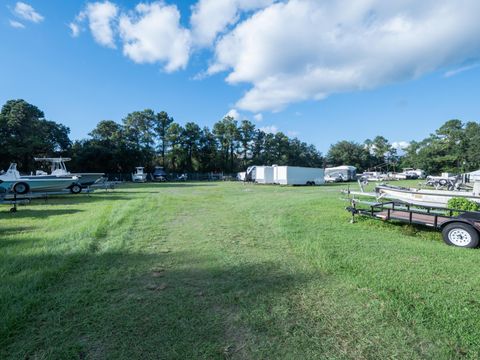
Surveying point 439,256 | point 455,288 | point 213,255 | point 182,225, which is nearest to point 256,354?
point 213,255

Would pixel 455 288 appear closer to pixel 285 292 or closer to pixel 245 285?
pixel 285 292

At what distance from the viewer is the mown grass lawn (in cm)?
229

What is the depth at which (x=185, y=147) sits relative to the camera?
177 ft

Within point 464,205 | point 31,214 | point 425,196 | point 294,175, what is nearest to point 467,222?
point 464,205

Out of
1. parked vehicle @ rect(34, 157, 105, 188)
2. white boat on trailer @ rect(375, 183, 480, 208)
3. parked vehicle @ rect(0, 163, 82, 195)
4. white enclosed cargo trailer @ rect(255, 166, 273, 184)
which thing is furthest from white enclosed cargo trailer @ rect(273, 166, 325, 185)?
parked vehicle @ rect(0, 163, 82, 195)

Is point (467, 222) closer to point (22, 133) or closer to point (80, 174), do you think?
point (80, 174)

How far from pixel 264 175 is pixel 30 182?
22.4 metres

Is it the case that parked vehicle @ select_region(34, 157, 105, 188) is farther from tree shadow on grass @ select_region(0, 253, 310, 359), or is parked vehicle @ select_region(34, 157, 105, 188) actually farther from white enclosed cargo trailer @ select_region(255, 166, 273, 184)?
white enclosed cargo trailer @ select_region(255, 166, 273, 184)

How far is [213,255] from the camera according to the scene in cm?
464

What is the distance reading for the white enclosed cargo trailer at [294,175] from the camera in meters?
28.5

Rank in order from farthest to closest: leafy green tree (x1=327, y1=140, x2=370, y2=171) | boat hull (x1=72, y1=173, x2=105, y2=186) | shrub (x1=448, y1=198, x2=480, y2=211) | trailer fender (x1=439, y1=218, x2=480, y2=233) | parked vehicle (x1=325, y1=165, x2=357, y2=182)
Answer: leafy green tree (x1=327, y1=140, x2=370, y2=171)
parked vehicle (x1=325, y1=165, x2=357, y2=182)
boat hull (x1=72, y1=173, x2=105, y2=186)
shrub (x1=448, y1=198, x2=480, y2=211)
trailer fender (x1=439, y1=218, x2=480, y2=233)

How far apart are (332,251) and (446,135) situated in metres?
76.8

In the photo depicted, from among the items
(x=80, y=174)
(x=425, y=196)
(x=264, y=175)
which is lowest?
(x=425, y=196)

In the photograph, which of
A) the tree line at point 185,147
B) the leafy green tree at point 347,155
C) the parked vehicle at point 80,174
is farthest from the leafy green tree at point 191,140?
the leafy green tree at point 347,155
